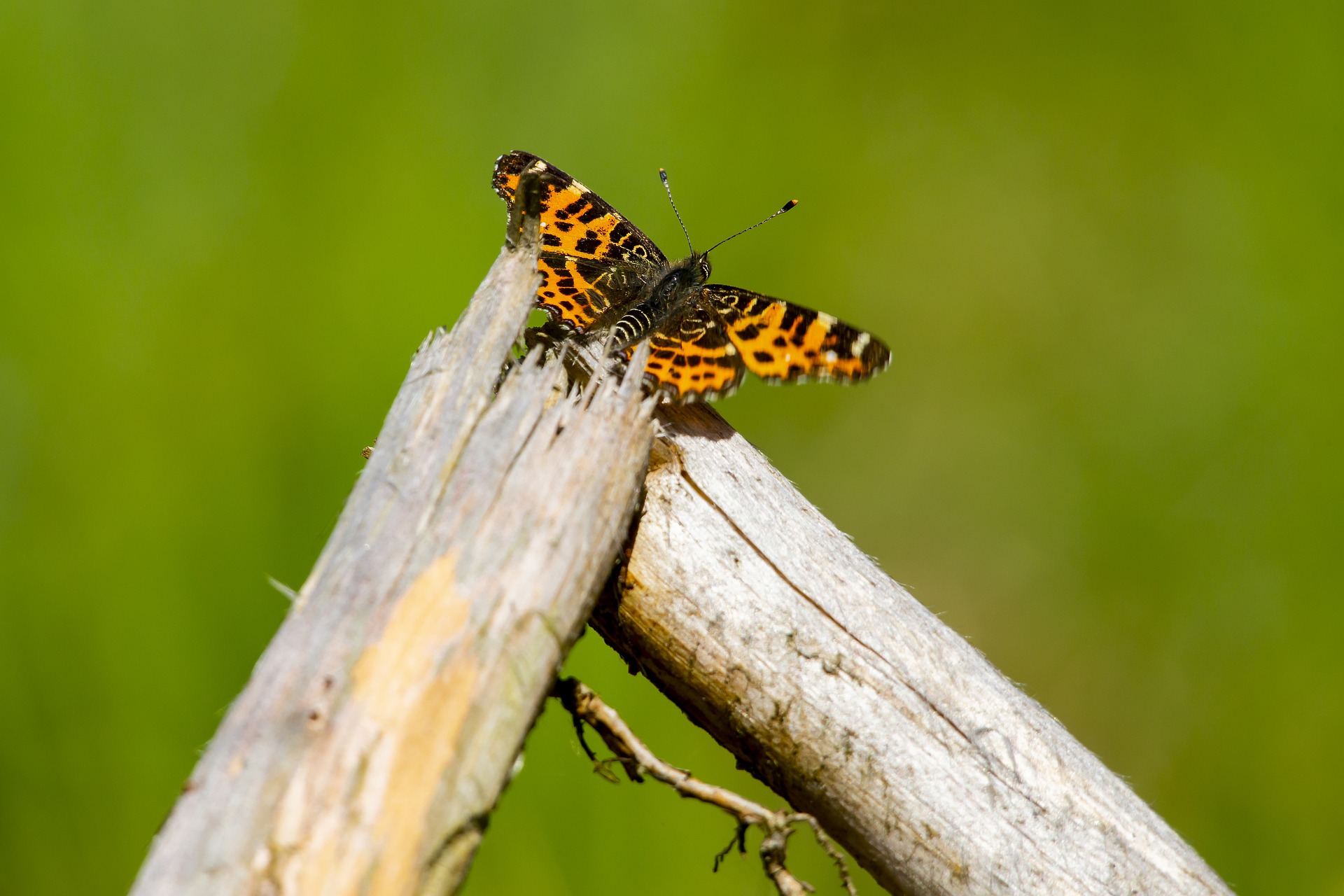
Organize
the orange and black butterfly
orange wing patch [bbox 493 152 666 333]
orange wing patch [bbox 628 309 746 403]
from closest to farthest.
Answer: orange wing patch [bbox 628 309 746 403] → the orange and black butterfly → orange wing patch [bbox 493 152 666 333]

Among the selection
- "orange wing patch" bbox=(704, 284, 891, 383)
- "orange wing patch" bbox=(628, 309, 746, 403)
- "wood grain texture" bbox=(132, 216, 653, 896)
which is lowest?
"wood grain texture" bbox=(132, 216, 653, 896)

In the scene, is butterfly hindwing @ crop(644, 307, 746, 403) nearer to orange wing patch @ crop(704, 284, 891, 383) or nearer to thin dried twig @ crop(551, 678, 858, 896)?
orange wing patch @ crop(704, 284, 891, 383)

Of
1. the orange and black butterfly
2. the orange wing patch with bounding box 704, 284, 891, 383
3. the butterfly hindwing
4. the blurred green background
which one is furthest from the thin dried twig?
the blurred green background

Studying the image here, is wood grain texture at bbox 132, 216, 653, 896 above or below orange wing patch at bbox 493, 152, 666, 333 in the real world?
below

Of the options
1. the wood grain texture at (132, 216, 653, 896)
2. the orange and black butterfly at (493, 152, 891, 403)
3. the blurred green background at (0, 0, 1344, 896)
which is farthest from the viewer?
the blurred green background at (0, 0, 1344, 896)

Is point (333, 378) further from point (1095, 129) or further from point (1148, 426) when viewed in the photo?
point (1095, 129)

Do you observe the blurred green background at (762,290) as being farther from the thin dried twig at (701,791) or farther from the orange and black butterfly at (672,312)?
the thin dried twig at (701,791)

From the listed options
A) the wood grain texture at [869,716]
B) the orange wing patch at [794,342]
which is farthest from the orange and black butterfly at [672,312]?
the wood grain texture at [869,716]

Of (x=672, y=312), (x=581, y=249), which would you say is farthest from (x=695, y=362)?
(x=581, y=249)
